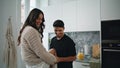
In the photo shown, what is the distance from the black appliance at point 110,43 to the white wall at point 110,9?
15 centimetres

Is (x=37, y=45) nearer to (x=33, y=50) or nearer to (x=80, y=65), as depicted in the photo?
(x=33, y=50)

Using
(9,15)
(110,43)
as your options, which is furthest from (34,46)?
(9,15)

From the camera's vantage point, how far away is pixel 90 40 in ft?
12.1

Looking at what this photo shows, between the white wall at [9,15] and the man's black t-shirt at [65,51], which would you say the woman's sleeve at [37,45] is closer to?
the man's black t-shirt at [65,51]

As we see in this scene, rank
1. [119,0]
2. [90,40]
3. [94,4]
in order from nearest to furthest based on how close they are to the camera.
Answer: [119,0] → [94,4] → [90,40]

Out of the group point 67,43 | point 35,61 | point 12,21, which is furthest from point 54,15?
point 35,61

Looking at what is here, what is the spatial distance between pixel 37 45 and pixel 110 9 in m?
1.72

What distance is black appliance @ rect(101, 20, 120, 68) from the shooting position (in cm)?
289

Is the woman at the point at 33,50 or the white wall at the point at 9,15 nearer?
the woman at the point at 33,50

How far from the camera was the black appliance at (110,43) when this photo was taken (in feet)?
9.47

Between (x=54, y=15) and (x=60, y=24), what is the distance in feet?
4.93

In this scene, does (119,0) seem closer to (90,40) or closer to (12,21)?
(90,40)

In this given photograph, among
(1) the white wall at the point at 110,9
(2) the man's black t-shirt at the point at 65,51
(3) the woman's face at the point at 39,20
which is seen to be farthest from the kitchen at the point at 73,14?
(3) the woman's face at the point at 39,20

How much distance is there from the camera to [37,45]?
183cm
